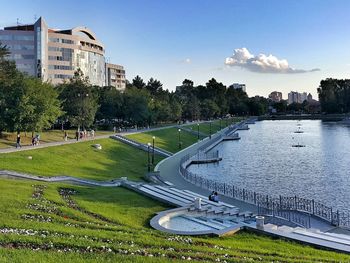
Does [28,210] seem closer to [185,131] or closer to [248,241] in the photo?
[248,241]

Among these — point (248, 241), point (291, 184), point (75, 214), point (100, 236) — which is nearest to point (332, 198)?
point (291, 184)

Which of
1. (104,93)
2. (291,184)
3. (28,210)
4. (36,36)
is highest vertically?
(36,36)

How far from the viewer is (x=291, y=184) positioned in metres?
41.3

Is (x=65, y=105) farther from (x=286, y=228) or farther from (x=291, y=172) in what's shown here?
(x=286, y=228)

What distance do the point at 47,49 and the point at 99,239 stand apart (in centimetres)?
11450

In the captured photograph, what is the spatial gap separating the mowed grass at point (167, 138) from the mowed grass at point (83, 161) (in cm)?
970

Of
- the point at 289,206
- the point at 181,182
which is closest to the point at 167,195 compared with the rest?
the point at 289,206

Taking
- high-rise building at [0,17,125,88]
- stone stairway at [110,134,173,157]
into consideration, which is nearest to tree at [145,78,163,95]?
high-rise building at [0,17,125,88]

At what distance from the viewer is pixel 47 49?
4700 inches

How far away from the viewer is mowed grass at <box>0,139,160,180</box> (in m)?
36.6

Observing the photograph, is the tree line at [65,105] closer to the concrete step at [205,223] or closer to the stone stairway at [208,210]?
the stone stairway at [208,210]

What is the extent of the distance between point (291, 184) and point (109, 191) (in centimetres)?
2061

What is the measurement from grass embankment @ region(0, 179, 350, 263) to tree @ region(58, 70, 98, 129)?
42.3 meters

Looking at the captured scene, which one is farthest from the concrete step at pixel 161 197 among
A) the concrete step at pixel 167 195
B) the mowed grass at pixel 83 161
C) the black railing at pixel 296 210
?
the mowed grass at pixel 83 161
